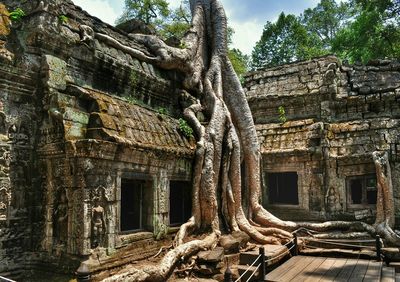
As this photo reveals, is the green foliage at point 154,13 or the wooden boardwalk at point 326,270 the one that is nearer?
the wooden boardwalk at point 326,270

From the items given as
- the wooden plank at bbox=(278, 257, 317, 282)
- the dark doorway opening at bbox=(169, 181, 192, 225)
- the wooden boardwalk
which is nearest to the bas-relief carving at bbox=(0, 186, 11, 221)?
the dark doorway opening at bbox=(169, 181, 192, 225)

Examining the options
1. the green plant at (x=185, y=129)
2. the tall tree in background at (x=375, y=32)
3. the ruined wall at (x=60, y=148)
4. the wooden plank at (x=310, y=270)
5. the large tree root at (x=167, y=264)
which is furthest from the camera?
the tall tree in background at (x=375, y=32)

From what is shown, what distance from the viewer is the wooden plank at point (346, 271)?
5.45 meters

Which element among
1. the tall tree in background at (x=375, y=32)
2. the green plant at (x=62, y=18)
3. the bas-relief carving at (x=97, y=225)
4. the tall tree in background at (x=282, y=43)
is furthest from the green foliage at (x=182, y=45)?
the tall tree in background at (x=282, y=43)

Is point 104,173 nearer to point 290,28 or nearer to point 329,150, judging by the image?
point 329,150

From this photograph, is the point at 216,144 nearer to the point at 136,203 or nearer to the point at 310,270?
the point at 136,203

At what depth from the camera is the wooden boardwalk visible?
5449 millimetres

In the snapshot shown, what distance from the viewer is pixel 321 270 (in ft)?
19.3

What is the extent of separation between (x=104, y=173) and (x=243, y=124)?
464cm

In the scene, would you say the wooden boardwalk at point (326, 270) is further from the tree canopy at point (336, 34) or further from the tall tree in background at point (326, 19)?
the tall tree in background at point (326, 19)

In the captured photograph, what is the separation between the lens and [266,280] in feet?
17.5

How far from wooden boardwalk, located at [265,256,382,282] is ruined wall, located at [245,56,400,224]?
3157mm

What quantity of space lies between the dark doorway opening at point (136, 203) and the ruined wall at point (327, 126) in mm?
4898

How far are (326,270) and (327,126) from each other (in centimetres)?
504
